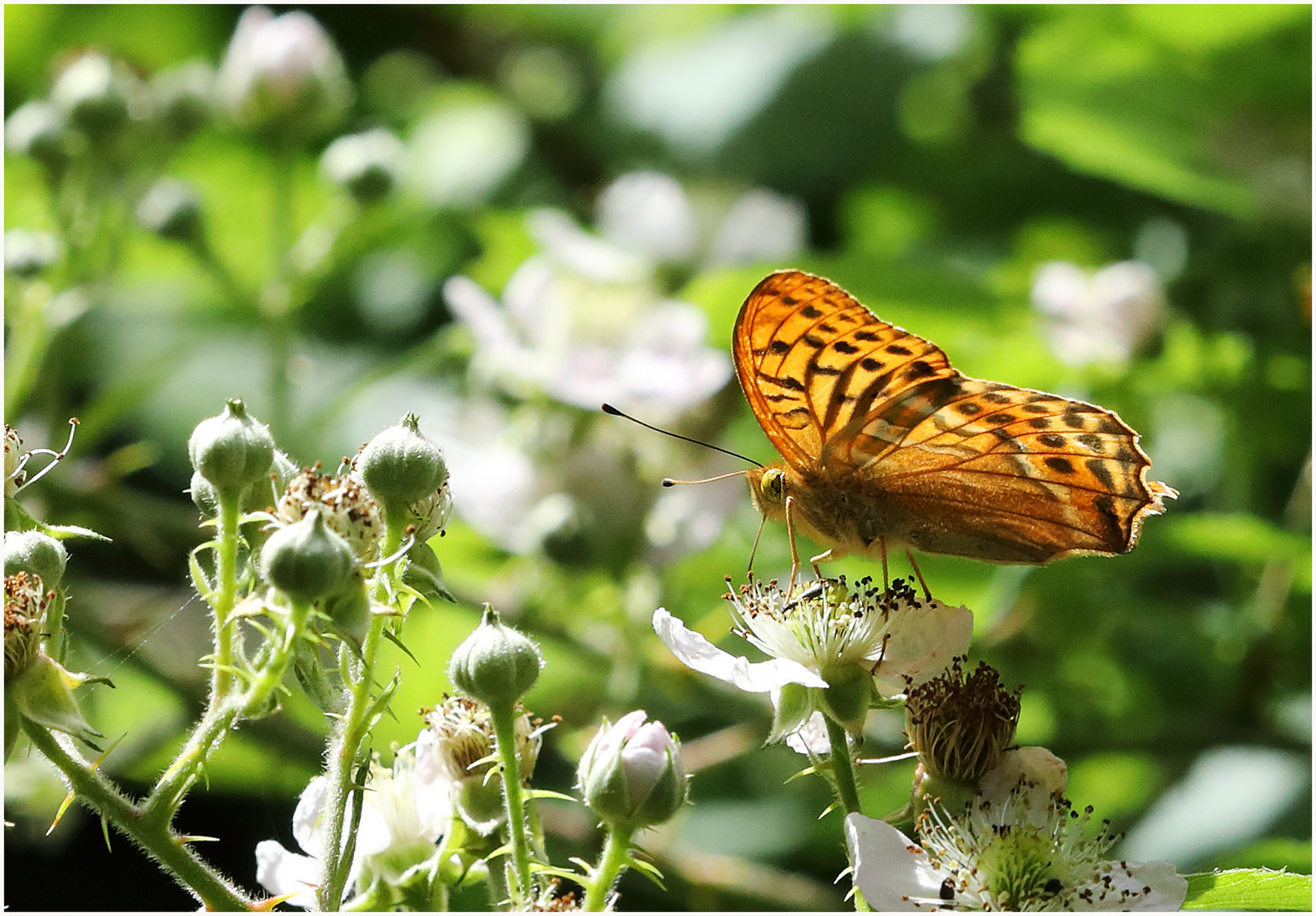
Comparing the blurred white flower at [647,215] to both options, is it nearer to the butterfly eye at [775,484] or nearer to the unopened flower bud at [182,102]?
the unopened flower bud at [182,102]

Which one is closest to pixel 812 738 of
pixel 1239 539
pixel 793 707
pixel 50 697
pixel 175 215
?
pixel 793 707

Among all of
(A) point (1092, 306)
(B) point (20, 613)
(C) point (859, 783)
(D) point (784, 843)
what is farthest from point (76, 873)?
(A) point (1092, 306)

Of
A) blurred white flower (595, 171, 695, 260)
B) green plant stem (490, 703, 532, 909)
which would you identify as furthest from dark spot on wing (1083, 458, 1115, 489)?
blurred white flower (595, 171, 695, 260)

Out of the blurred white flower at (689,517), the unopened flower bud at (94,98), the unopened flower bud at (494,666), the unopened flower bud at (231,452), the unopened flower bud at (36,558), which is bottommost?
the blurred white flower at (689,517)

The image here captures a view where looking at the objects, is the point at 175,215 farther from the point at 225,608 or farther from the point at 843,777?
the point at 843,777

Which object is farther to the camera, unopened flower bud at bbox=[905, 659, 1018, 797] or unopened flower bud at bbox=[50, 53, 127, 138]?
unopened flower bud at bbox=[50, 53, 127, 138]

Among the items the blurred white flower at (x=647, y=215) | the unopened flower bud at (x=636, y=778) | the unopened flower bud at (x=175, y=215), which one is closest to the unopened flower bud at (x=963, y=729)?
the unopened flower bud at (x=636, y=778)

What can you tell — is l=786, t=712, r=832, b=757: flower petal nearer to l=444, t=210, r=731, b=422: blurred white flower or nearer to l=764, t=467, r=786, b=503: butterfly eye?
l=764, t=467, r=786, b=503: butterfly eye
